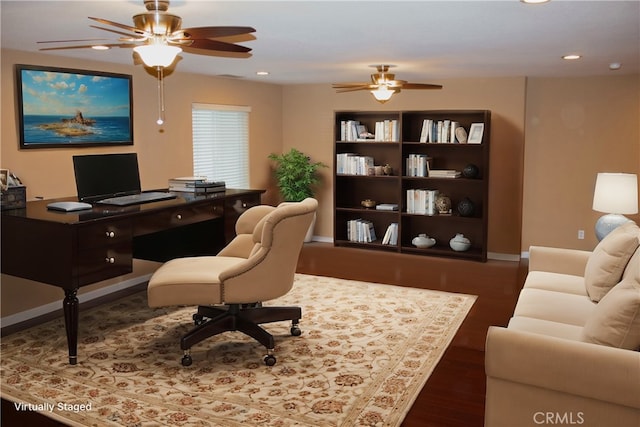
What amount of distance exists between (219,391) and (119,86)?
304cm

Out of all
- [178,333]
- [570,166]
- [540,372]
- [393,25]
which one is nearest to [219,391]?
[178,333]

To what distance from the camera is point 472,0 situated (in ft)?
8.81

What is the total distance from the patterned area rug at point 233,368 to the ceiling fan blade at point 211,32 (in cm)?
178

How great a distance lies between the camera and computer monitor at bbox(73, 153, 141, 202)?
4.07 metres

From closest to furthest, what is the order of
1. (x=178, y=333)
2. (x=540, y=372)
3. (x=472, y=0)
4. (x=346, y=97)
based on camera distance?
(x=540, y=372) → (x=472, y=0) → (x=178, y=333) → (x=346, y=97)

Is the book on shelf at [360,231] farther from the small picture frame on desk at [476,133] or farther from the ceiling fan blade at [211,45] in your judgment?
the ceiling fan blade at [211,45]

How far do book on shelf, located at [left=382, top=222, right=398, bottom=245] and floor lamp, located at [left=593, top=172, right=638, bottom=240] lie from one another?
235 centimetres

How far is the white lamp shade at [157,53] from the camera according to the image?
2.67 metres

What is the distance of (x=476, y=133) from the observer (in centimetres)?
629

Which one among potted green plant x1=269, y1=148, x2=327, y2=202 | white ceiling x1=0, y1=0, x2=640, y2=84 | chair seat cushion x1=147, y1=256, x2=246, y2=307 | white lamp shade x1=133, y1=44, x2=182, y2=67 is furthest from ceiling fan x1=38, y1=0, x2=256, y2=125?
potted green plant x1=269, y1=148, x2=327, y2=202

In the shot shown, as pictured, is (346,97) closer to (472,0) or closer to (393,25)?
(393,25)

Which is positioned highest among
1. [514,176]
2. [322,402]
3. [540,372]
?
[514,176]

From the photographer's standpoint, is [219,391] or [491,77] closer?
[219,391]

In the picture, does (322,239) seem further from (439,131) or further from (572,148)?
(572,148)
